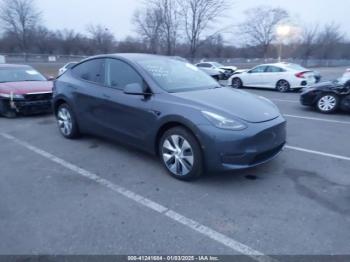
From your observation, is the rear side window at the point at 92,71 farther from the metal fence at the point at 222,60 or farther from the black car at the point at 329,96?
the metal fence at the point at 222,60

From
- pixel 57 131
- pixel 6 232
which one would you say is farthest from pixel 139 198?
pixel 57 131

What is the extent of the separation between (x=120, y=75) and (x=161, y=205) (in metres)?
2.24

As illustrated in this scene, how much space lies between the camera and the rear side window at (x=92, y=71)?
4955mm

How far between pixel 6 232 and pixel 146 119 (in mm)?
2104

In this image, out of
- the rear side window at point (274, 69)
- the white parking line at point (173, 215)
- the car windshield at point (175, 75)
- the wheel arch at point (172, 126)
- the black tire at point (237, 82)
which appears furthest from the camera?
the black tire at point (237, 82)

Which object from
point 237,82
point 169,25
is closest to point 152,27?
point 169,25

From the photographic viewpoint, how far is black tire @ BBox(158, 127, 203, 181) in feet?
12.1

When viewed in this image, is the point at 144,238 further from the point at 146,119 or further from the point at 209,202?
the point at 146,119

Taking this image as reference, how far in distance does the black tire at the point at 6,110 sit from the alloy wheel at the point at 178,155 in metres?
5.44

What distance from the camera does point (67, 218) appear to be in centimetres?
309

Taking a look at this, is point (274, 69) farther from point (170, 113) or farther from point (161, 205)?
point (161, 205)

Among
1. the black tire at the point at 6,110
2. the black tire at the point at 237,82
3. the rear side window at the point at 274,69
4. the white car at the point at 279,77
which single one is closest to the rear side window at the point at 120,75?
the black tire at the point at 6,110

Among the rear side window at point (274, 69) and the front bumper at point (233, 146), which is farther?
the rear side window at point (274, 69)

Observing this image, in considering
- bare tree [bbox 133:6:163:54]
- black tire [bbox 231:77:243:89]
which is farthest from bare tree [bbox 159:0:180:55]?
black tire [bbox 231:77:243:89]
